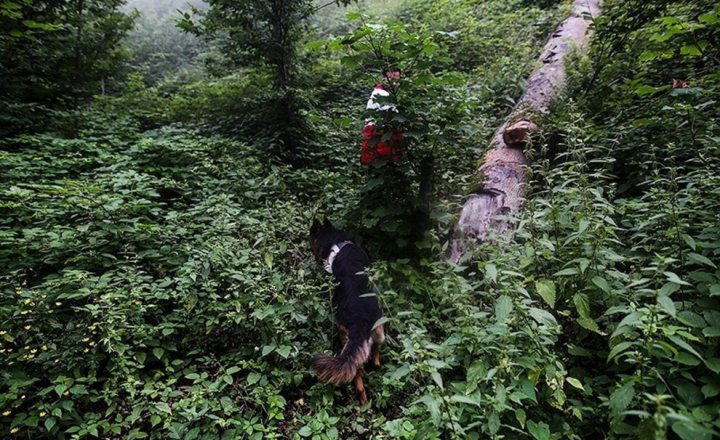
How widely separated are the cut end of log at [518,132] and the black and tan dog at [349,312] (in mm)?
2505

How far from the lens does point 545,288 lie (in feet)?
6.68

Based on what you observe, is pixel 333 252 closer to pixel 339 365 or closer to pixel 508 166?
pixel 339 365

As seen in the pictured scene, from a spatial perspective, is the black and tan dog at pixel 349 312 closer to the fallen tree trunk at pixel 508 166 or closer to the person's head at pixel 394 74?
the fallen tree trunk at pixel 508 166

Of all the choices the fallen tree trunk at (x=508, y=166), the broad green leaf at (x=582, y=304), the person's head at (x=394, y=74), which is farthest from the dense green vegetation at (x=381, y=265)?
the fallen tree trunk at (x=508, y=166)

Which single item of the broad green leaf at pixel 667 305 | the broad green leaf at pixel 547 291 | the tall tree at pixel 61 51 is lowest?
the broad green leaf at pixel 547 291

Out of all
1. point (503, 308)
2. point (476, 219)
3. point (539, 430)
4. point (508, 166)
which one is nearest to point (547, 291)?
point (503, 308)

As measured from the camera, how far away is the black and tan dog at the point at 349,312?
2.49 metres

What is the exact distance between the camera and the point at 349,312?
2.83 metres

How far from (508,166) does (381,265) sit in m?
2.19

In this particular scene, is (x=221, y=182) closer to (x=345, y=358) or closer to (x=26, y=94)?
(x=345, y=358)

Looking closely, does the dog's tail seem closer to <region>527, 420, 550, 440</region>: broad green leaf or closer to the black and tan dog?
the black and tan dog

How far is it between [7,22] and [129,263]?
14.5ft

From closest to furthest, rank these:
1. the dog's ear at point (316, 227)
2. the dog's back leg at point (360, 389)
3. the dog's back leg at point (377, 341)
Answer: the dog's back leg at point (360, 389)
the dog's back leg at point (377, 341)
the dog's ear at point (316, 227)

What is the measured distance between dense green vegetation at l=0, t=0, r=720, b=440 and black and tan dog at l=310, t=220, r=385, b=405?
17cm
